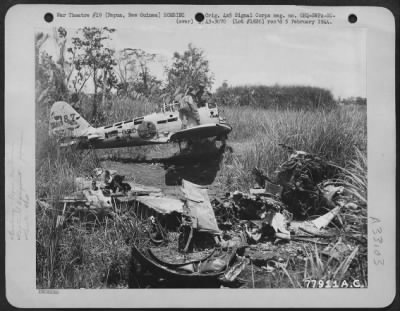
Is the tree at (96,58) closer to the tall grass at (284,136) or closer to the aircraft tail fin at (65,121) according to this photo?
the aircraft tail fin at (65,121)

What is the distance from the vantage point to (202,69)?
6.48 ft

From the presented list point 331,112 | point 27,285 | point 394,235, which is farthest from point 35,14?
point 394,235

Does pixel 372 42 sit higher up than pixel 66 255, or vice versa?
pixel 372 42

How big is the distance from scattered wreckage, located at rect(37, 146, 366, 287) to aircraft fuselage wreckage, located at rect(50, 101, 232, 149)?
0.48 feet

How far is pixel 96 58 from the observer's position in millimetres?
1983

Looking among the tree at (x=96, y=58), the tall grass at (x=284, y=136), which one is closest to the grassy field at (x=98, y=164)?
the tall grass at (x=284, y=136)

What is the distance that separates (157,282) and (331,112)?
3.42ft

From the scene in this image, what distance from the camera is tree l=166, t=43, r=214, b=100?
6.44 ft

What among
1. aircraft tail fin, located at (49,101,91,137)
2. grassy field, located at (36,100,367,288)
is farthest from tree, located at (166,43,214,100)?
aircraft tail fin, located at (49,101,91,137)

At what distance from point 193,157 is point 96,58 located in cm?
59

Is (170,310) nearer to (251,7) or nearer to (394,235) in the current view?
(394,235)

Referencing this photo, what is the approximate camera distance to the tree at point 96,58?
1.97 meters

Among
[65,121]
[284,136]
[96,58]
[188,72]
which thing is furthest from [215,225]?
[96,58]

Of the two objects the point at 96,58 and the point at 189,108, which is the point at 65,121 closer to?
the point at 96,58
